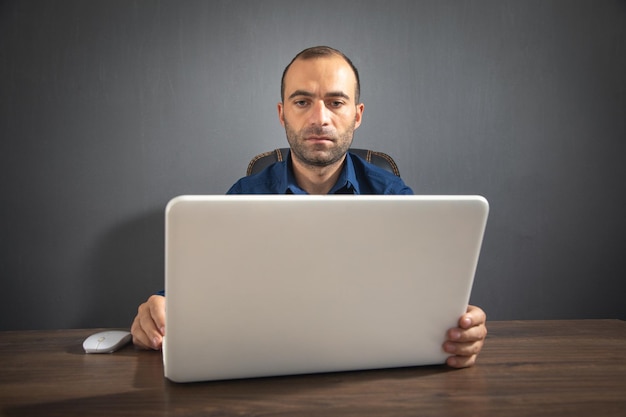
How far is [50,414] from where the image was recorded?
0.66 meters

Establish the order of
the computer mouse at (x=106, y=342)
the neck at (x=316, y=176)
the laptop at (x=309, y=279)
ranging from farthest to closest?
1. the neck at (x=316, y=176)
2. the computer mouse at (x=106, y=342)
3. the laptop at (x=309, y=279)

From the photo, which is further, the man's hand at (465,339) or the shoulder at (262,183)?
the shoulder at (262,183)

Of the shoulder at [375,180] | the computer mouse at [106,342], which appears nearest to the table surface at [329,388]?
the computer mouse at [106,342]

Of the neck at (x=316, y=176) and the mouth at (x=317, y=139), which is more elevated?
the mouth at (x=317, y=139)

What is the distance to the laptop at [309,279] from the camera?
0.64 meters

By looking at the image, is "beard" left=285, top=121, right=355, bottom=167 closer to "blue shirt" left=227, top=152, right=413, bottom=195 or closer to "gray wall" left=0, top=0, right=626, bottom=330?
"blue shirt" left=227, top=152, right=413, bottom=195

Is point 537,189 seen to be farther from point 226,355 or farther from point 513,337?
point 226,355

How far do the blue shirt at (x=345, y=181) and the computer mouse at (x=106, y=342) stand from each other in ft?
2.63

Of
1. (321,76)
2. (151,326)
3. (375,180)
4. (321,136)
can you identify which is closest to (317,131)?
(321,136)

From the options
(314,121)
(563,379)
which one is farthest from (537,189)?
(563,379)

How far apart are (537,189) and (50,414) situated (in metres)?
2.45

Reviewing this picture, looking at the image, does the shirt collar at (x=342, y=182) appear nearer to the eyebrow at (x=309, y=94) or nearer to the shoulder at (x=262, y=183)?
the shoulder at (x=262, y=183)

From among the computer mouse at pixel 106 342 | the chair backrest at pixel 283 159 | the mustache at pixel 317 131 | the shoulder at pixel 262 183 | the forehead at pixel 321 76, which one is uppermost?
the forehead at pixel 321 76

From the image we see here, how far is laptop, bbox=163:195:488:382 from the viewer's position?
2.11ft
